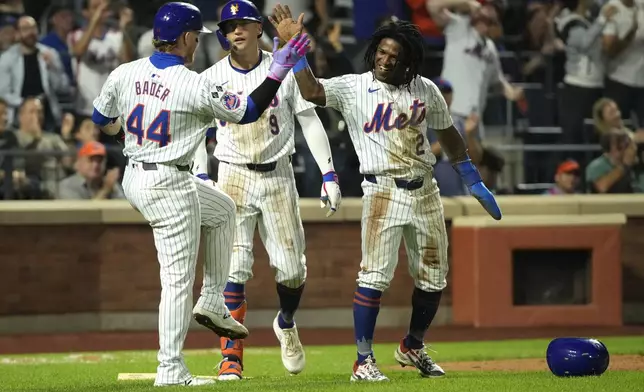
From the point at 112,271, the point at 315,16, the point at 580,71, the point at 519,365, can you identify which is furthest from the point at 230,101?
the point at 580,71

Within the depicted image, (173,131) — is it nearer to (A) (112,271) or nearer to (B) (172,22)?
(B) (172,22)

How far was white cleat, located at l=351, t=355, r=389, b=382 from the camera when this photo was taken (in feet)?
23.8

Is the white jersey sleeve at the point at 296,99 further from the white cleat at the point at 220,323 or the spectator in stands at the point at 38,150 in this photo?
the spectator in stands at the point at 38,150

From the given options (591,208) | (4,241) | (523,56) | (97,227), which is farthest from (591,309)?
(4,241)

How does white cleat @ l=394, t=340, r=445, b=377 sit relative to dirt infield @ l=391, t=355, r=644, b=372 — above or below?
above

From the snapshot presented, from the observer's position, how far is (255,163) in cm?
800

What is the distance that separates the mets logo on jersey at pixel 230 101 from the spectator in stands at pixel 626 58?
8612 millimetres

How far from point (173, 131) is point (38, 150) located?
19.9 ft

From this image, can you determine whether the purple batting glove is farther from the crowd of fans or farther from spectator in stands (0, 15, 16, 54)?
spectator in stands (0, 15, 16, 54)

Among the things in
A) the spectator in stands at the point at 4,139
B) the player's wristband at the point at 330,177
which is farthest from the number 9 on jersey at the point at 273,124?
the spectator in stands at the point at 4,139

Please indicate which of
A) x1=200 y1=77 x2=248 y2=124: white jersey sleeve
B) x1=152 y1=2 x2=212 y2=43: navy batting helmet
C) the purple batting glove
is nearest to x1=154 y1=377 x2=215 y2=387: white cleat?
x1=200 y1=77 x2=248 y2=124: white jersey sleeve

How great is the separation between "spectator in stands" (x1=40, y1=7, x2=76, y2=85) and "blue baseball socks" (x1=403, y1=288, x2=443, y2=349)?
21.8 feet

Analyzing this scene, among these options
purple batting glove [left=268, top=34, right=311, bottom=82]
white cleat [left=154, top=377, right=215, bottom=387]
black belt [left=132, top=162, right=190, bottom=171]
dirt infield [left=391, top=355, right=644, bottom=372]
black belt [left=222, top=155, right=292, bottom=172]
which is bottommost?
dirt infield [left=391, top=355, right=644, bottom=372]

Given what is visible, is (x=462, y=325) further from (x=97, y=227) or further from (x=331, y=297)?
(x=97, y=227)
